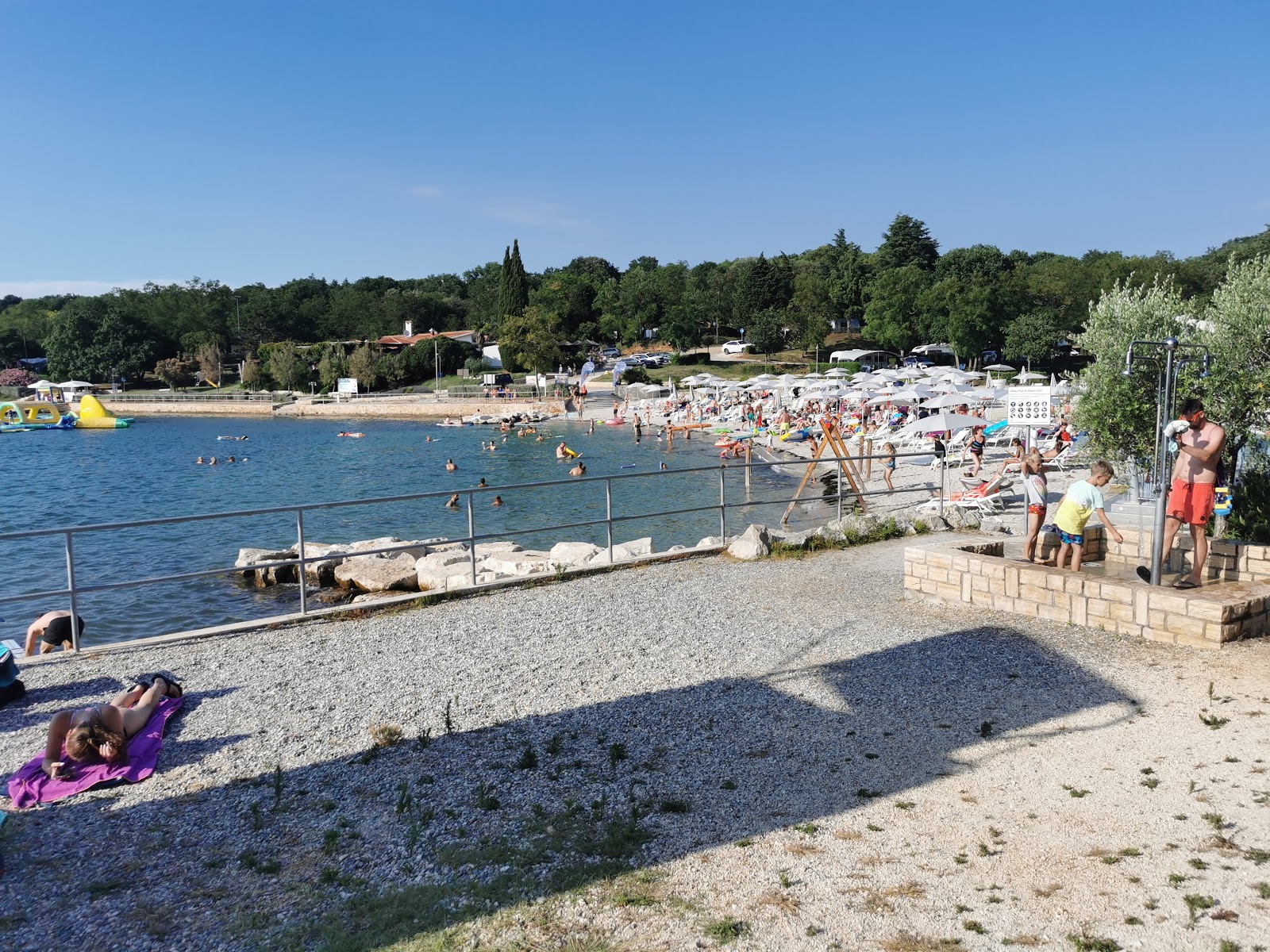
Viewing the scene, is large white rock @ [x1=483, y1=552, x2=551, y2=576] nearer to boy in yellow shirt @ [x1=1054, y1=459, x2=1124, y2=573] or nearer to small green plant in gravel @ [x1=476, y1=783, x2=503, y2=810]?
boy in yellow shirt @ [x1=1054, y1=459, x2=1124, y2=573]

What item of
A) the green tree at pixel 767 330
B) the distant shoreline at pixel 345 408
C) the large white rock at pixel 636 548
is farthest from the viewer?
the green tree at pixel 767 330

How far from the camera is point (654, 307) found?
3681 inches

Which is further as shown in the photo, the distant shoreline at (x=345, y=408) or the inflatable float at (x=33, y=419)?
the inflatable float at (x=33, y=419)

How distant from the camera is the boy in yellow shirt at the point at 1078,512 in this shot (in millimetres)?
8719

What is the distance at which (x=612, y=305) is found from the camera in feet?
316

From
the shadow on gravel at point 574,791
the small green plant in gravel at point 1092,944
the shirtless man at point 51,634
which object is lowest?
the shirtless man at point 51,634

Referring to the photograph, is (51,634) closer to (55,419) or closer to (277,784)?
(277,784)

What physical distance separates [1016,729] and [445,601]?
5.48 m

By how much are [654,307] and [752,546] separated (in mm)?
84375

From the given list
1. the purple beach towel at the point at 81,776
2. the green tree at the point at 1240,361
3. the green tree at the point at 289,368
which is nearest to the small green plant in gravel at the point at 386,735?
the purple beach towel at the point at 81,776

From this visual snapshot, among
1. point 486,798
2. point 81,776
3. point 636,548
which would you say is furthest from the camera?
point 636,548

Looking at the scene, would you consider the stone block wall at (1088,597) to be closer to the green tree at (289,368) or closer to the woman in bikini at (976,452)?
the woman in bikini at (976,452)

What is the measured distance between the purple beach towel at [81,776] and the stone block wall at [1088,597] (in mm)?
6564

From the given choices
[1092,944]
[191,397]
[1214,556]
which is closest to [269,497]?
[1214,556]
